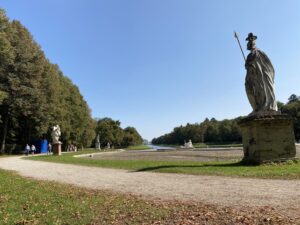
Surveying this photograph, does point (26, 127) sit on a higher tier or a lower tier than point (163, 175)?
higher

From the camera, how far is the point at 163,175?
48.7 ft

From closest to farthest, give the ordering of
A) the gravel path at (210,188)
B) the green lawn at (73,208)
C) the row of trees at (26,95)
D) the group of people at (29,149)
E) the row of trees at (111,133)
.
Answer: the green lawn at (73,208) < the gravel path at (210,188) < the row of trees at (26,95) < the group of people at (29,149) < the row of trees at (111,133)

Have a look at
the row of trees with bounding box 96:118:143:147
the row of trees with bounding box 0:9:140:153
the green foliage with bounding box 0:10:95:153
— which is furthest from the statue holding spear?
the row of trees with bounding box 96:118:143:147

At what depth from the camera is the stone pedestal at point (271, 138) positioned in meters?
16.4

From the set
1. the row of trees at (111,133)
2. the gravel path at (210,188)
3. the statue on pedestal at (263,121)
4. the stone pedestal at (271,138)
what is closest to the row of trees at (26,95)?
the statue on pedestal at (263,121)

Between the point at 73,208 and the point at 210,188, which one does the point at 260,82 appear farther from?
the point at 73,208

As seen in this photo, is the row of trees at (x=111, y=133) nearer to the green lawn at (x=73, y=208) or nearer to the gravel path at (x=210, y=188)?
the gravel path at (x=210, y=188)

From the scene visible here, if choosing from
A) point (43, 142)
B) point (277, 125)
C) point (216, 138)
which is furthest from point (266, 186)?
point (216, 138)

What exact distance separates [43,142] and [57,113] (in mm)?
5214

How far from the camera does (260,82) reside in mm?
17453

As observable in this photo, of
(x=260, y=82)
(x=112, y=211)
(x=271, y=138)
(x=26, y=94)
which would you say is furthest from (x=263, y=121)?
(x=26, y=94)

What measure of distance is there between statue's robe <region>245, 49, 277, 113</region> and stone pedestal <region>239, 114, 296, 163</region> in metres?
0.77

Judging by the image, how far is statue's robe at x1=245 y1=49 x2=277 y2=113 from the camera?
56.9ft

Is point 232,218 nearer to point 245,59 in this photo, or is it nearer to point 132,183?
point 132,183
